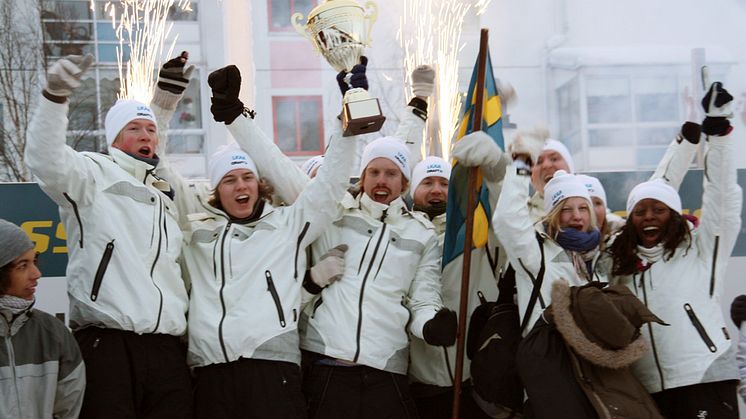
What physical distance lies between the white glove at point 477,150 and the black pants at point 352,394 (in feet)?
3.48

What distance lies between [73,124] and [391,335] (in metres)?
8.34

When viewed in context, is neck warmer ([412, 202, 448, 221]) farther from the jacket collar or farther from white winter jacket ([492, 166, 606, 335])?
→ the jacket collar

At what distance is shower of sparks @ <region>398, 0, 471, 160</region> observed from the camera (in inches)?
346

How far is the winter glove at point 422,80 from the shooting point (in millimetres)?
5188

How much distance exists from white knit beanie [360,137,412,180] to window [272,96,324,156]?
7.66 meters

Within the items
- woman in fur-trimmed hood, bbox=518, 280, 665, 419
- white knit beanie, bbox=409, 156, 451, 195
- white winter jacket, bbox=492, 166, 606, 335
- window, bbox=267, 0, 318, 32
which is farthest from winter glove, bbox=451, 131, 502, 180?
window, bbox=267, 0, 318, 32

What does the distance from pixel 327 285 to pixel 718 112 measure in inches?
81.3

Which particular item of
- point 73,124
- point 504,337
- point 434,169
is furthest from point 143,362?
point 73,124

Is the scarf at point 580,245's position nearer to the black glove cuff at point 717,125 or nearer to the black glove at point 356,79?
the black glove cuff at point 717,125

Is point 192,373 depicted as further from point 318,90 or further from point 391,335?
point 318,90

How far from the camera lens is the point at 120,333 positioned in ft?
12.7

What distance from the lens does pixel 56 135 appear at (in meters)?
3.68

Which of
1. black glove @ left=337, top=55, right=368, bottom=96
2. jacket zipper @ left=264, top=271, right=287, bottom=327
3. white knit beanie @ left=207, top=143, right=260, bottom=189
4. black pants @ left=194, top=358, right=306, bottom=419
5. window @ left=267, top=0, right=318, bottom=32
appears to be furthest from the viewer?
window @ left=267, top=0, right=318, bottom=32

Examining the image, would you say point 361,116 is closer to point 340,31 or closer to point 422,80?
point 340,31
